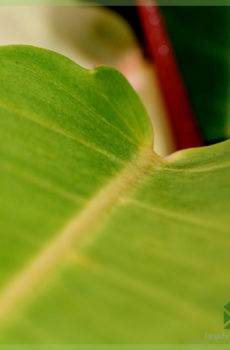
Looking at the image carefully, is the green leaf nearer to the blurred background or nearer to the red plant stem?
the red plant stem

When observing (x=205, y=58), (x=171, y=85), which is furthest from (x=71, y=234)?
(x=205, y=58)

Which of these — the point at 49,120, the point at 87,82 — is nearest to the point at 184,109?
the point at 87,82

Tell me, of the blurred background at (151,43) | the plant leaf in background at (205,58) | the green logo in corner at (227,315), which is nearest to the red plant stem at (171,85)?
the blurred background at (151,43)

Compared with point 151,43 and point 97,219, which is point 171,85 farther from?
point 97,219

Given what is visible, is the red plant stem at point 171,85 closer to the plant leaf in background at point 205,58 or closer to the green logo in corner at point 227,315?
the plant leaf in background at point 205,58

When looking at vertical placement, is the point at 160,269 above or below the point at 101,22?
below

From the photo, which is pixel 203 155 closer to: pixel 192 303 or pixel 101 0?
pixel 192 303
